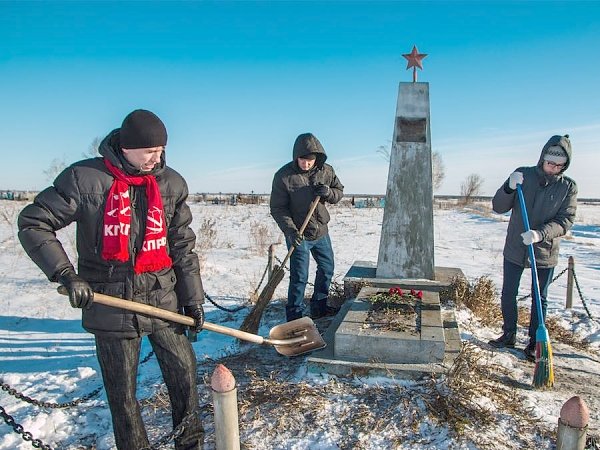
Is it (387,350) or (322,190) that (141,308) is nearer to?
(387,350)

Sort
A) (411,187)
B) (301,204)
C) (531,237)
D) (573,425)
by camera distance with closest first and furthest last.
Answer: (573,425) → (531,237) → (301,204) → (411,187)

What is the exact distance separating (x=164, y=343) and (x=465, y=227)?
17676mm

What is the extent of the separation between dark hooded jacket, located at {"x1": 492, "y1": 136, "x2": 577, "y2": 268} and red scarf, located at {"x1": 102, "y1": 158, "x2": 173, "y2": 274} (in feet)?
10.2

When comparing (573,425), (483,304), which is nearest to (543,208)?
(483,304)

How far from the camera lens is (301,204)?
464 cm

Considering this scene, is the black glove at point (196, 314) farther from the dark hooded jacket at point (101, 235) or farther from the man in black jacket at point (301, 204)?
the man in black jacket at point (301, 204)

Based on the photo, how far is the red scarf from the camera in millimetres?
2266

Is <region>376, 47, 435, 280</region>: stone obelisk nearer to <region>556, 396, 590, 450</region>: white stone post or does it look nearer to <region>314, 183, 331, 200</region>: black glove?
<region>314, 183, 331, 200</region>: black glove

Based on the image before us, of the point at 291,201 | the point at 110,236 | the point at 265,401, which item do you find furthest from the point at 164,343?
the point at 291,201

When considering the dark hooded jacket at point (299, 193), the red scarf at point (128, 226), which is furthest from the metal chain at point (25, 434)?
the dark hooded jacket at point (299, 193)

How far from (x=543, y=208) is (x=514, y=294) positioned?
82cm

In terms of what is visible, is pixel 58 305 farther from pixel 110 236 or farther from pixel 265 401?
pixel 110 236

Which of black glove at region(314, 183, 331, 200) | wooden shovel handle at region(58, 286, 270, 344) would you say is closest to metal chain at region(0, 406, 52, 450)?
wooden shovel handle at region(58, 286, 270, 344)

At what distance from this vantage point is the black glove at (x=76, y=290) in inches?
81.5
